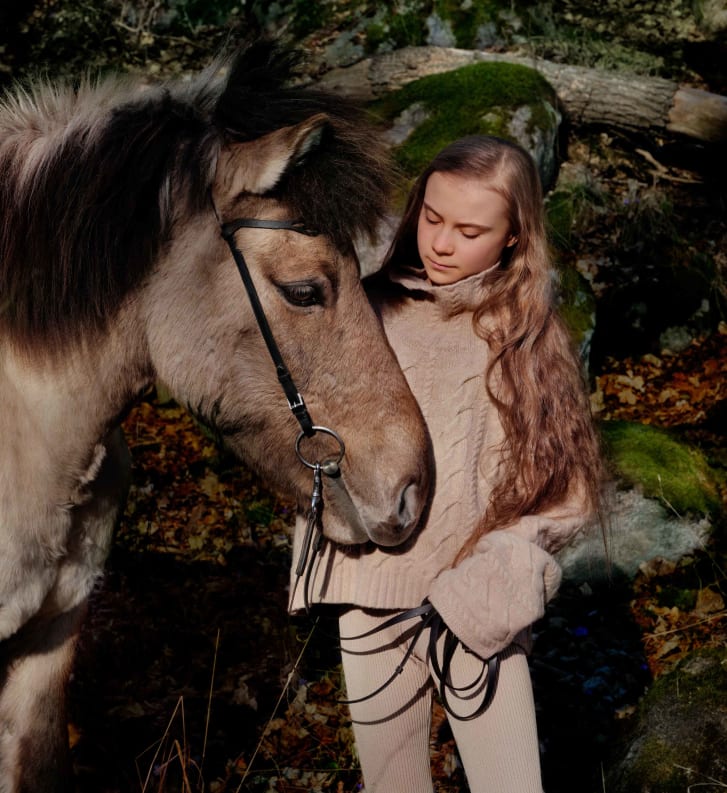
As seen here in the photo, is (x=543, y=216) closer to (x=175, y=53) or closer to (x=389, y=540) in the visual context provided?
(x=389, y=540)

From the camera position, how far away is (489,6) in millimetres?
7520

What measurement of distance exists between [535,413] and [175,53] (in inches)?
249

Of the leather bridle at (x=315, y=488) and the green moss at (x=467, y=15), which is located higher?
the leather bridle at (x=315, y=488)

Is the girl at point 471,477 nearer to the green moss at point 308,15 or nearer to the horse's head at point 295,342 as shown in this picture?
the horse's head at point 295,342

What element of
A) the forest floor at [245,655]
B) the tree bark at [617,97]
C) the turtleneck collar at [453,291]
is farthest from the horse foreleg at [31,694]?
the tree bark at [617,97]

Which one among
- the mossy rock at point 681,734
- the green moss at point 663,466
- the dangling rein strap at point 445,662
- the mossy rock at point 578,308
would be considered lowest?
the green moss at point 663,466

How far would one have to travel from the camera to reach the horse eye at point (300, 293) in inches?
79.6

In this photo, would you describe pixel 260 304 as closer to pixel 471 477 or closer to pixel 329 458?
pixel 329 458

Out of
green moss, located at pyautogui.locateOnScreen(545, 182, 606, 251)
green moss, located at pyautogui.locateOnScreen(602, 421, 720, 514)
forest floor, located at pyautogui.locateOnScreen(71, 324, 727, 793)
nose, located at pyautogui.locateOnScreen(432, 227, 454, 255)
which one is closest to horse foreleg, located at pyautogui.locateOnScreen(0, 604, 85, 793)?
forest floor, located at pyautogui.locateOnScreen(71, 324, 727, 793)

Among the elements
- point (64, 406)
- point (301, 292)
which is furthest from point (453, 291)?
point (64, 406)

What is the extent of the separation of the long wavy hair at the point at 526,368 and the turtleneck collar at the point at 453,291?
0.03 m

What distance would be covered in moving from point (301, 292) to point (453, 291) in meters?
0.45

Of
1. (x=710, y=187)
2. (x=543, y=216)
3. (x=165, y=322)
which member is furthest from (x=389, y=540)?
(x=710, y=187)

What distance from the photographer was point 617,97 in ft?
22.3
